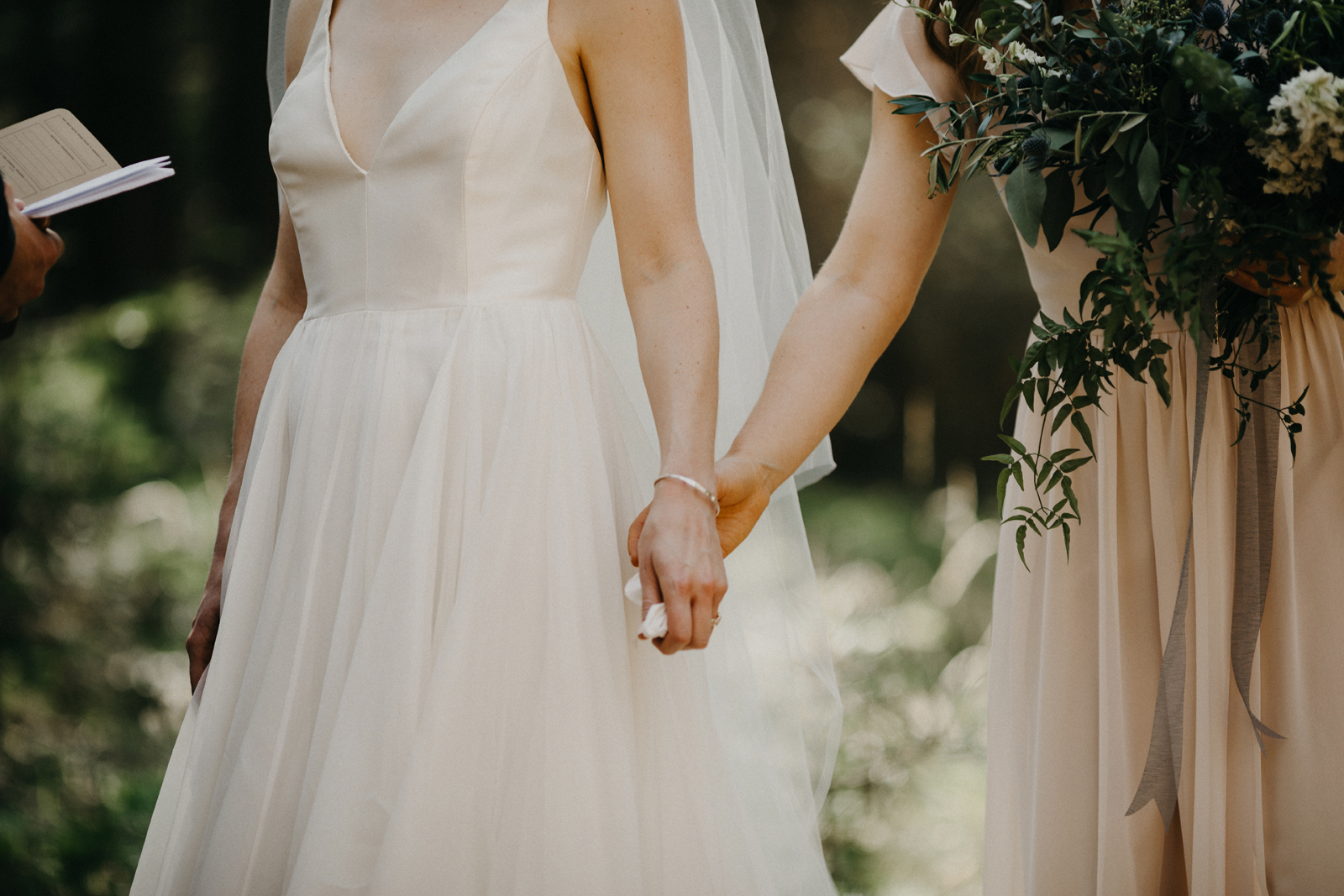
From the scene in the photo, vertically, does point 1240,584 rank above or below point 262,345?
below

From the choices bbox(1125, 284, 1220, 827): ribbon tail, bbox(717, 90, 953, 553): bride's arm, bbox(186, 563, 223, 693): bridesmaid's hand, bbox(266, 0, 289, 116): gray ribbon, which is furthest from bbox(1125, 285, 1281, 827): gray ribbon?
bbox(266, 0, 289, 116): gray ribbon

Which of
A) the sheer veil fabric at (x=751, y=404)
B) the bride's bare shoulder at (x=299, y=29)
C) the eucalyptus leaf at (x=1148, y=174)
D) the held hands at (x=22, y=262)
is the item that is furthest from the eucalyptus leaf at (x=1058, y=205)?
the held hands at (x=22, y=262)

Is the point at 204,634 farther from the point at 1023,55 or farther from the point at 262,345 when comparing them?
the point at 1023,55

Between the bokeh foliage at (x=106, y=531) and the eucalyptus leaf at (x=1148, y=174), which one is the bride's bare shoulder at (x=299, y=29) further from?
the bokeh foliage at (x=106, y=531)

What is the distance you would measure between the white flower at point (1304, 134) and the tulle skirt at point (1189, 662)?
30 cm

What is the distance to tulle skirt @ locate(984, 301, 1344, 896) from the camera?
42.6 inches

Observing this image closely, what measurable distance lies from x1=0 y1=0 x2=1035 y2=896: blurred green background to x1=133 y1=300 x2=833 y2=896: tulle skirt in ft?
8.36

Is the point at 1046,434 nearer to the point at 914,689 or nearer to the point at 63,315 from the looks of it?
the point at 914,689

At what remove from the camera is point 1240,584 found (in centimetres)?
111

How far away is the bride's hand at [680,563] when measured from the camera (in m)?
0.90

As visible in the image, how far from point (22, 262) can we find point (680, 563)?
79 cm

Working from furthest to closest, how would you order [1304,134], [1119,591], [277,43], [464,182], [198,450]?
[198,450]
[277,43]
[1119,591]
[464,182]
[1304,134]

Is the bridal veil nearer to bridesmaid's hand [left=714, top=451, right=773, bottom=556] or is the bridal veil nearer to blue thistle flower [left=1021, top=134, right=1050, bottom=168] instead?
bridesmaid's hand [left=714, top=451, right=773, bottom=556]

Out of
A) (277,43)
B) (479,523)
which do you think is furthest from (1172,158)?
(277,43)
